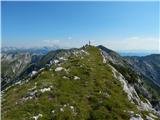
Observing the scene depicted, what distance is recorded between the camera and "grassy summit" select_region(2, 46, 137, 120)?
43.4 m

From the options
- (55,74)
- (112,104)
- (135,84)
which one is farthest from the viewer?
(135,84)

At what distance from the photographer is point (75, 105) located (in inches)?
1916

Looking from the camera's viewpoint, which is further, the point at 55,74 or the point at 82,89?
the point at 55,74

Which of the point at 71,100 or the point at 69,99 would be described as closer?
the point at 71,100

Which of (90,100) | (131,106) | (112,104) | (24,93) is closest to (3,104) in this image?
(24,93)

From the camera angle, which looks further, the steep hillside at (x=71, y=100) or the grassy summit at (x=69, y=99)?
the steep hillside at (x=71, y=100)

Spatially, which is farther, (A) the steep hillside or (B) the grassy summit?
(A) the steep hillside

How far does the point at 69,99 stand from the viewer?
50500mm

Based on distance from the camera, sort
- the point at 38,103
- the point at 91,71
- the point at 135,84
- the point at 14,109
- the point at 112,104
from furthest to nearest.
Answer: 1. the point at 135,84
2. the point at 91,71
3. the point at 112,104
4. the point at 38,103
5. the point at 14,109

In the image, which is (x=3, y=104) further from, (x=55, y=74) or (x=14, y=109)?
(x=55, y=74)

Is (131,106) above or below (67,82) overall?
below

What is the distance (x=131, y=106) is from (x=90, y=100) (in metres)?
8.24

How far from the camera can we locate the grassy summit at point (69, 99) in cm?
4344

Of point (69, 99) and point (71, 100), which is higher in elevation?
point (69, 99)
